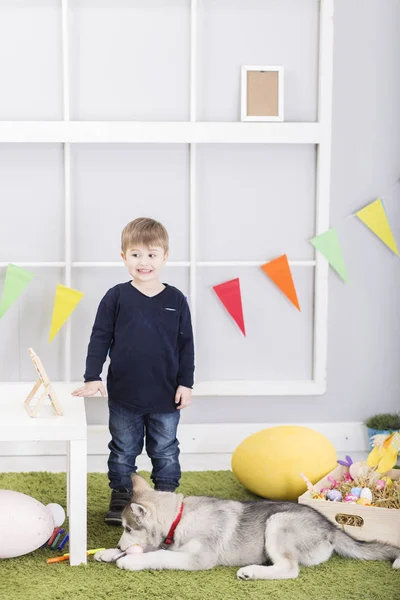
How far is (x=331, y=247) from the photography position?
3092 mm

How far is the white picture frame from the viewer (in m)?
2.99

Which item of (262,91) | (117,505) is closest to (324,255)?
(262,91)

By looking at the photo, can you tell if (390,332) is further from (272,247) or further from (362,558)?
(362,558)

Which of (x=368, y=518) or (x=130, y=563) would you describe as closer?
(x=130, y=563)

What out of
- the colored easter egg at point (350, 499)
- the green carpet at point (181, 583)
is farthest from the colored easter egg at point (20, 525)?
the colored easter egg at point (350, 499)

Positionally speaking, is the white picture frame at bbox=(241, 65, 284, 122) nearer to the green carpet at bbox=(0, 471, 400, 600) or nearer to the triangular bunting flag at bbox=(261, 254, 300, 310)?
the triangular bunting flag at bbox=(261, 254, 300, 310)

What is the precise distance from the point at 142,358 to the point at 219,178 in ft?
2.73

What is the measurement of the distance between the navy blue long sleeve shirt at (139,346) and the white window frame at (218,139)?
45 cm

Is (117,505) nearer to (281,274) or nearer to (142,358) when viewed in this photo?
(142,358)

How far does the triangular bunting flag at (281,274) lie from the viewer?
10.1ft

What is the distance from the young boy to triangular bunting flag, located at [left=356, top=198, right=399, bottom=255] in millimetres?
883

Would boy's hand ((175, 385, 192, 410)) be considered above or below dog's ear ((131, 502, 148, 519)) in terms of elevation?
above

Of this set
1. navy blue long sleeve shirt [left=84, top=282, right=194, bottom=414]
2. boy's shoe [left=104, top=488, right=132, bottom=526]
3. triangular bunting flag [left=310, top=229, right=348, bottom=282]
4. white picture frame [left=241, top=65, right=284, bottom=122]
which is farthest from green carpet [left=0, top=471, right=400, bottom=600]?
white picture frame [left=241, top=65, right=284, bottom=122]

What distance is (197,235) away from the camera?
3.07 meters
